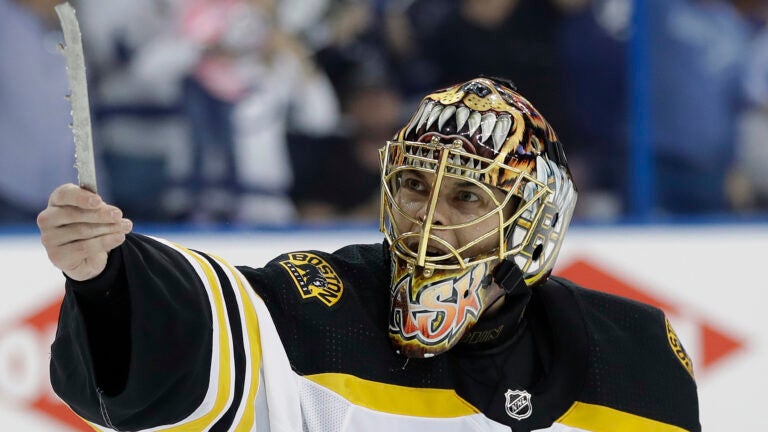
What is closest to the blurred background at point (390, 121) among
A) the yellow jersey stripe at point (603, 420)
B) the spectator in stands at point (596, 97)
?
the spectator in stands at point (596, 97)

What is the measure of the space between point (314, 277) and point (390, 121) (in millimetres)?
1867

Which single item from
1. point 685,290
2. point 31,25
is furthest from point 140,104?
point 685,290

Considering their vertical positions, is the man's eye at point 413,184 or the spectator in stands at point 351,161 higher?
the man's eye at point 413,184

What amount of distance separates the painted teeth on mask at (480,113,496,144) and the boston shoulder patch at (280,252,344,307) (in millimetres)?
377

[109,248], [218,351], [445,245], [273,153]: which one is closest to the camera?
[109,248]

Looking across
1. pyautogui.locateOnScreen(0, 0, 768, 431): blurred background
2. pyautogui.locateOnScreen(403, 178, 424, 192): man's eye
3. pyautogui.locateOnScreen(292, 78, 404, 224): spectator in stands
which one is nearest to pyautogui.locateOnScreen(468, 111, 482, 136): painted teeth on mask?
pyautogui.locateOnScreen(403, 178, 424, 192): man's eye

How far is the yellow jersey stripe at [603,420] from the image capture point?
7.30ft

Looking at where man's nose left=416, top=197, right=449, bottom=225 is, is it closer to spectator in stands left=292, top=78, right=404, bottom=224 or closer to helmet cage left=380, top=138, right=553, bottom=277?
helmet cage left=380, top=138, right=553, bottom=277

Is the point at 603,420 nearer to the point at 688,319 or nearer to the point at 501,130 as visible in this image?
the point at 501,130

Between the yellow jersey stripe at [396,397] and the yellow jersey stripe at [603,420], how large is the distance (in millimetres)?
206

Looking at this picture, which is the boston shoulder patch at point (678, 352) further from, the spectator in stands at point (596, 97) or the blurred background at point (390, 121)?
the spectator in stands at point (596, 97)

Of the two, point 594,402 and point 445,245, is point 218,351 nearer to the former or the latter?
point 445,245

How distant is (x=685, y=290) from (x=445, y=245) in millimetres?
1801

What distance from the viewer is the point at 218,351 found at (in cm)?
184
